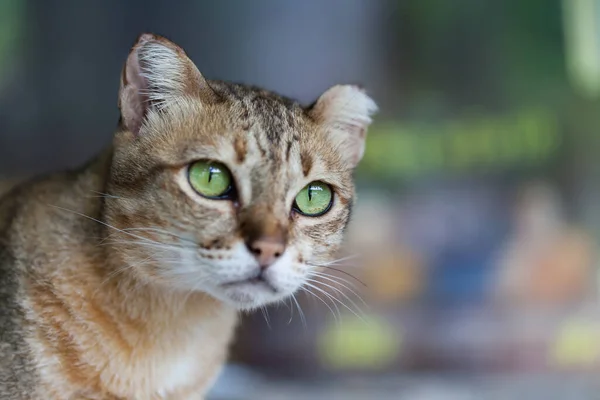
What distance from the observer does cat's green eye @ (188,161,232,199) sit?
0.79m

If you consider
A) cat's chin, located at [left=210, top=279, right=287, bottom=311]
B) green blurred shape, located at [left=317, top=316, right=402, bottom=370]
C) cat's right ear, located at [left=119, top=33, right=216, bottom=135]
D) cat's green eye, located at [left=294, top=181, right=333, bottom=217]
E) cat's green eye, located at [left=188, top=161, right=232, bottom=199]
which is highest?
green blurred shape, located at [left=317, top=316, right=402, bottom=370]

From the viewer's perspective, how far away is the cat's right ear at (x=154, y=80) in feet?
2.67

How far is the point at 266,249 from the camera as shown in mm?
734

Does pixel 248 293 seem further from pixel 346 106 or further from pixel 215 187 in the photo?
pixel 346 106

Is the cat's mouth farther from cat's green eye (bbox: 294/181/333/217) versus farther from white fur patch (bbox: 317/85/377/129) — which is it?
white fur patch (bbox: 317/85/377/129)

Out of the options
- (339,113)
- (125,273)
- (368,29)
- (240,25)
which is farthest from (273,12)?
(125,273)

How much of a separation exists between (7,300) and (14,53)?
138cm

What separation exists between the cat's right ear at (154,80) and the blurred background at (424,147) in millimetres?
1205

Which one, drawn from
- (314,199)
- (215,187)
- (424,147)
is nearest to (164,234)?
(215,187)

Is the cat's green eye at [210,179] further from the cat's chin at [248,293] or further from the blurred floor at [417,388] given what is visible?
the blurred floor at [417,388]

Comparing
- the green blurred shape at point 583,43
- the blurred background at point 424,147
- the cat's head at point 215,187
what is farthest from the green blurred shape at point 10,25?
the green blurred shape at point 583,43

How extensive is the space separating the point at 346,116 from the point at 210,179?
10.7 inches

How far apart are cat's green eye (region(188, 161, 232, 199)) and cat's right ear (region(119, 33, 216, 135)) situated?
0.11 meters

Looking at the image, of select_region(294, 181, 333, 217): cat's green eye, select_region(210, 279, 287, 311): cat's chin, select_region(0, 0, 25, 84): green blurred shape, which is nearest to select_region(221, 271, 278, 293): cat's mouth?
select_region(210, 279, 287, 311): cat's chin
